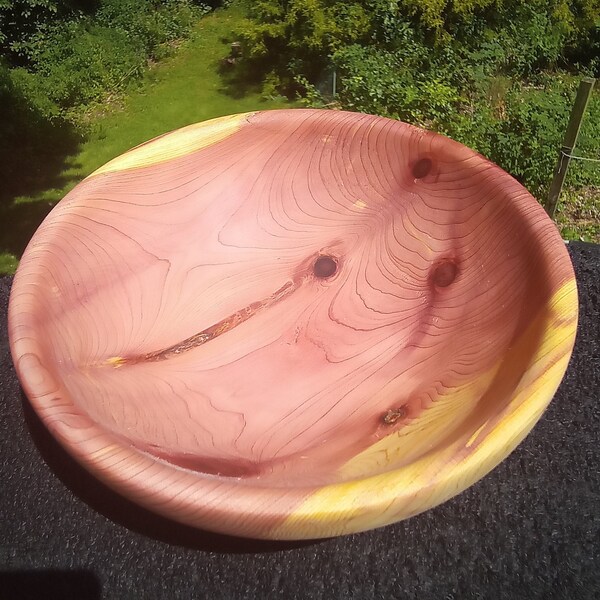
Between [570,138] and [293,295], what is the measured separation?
1.43 meters

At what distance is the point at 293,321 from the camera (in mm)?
932

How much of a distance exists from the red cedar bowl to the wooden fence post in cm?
118

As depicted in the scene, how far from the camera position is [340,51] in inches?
115

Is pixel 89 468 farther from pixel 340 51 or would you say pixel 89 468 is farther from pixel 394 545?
pixel 340 51

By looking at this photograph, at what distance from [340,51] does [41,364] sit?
2.60 metres

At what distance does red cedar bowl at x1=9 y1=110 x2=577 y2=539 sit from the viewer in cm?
57

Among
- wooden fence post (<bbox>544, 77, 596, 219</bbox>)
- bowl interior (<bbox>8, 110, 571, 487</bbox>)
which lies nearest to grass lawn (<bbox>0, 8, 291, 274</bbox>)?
wooden fence post (<bbox>544, 77, 596, 219</bbox>)

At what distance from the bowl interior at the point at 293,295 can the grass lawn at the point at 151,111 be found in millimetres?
1604

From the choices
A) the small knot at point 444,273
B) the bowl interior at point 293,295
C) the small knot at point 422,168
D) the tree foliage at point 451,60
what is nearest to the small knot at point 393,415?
the bowl interior at point 293,295

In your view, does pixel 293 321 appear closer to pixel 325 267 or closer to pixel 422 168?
pixel 325 267

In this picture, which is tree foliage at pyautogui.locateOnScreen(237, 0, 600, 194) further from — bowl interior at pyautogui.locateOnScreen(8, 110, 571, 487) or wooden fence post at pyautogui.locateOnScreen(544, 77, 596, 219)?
bowl interior at pyautogui.locateOnScreen(8, 110, 571, 487)

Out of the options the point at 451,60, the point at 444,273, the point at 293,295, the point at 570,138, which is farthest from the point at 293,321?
the point at 451,60

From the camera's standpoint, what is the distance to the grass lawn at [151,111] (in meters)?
2.54

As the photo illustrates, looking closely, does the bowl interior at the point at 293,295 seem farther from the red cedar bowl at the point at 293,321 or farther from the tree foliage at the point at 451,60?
the tree foliage at the point at 451,60
